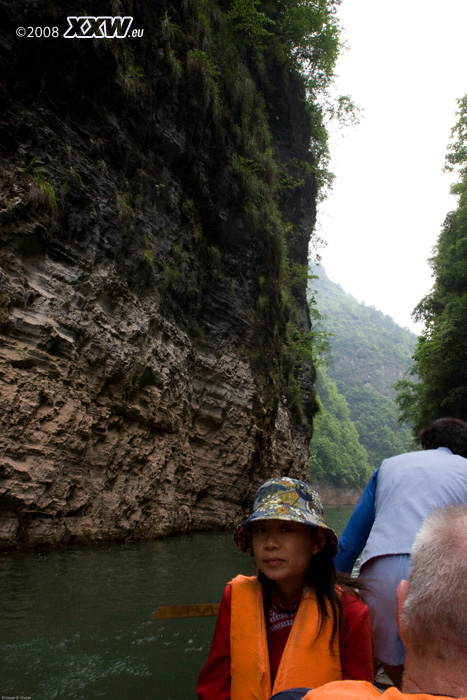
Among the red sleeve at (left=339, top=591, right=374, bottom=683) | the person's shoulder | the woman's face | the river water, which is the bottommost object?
the river water

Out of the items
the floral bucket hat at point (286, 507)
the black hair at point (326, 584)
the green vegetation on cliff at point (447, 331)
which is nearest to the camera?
the black hair at point (326, 584)

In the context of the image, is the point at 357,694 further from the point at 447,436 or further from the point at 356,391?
the point at 356,391

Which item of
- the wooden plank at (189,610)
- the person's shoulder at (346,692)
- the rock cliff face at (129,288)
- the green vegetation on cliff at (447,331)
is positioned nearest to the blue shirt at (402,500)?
the wooden plank at (189,610)

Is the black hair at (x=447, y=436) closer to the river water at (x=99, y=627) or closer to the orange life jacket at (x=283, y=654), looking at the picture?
the orange life jacket at (x=283, y=654)

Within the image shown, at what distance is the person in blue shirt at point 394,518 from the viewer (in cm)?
184

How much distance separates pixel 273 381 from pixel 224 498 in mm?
4154

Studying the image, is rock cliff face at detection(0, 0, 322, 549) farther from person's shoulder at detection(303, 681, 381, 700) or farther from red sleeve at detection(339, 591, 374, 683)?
person's shoulder at detection(303, 681, 381, 700)

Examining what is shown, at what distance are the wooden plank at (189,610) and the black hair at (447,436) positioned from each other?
1.48m

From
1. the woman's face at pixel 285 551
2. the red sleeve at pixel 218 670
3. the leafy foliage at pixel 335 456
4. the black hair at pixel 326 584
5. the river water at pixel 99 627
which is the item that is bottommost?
the leafy foliage at pixel 335 456

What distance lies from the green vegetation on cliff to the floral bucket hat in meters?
14.8

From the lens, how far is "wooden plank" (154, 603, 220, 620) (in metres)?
2.35

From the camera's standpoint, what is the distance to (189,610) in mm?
2422

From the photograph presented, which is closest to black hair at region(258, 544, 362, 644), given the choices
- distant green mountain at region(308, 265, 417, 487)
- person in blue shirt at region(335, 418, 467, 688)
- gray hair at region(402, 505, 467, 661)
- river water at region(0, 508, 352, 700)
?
person in blue shirt at region(335, 418, 467, 688)

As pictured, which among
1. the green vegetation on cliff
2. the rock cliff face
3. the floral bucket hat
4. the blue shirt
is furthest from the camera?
the green vegetation on cliff
